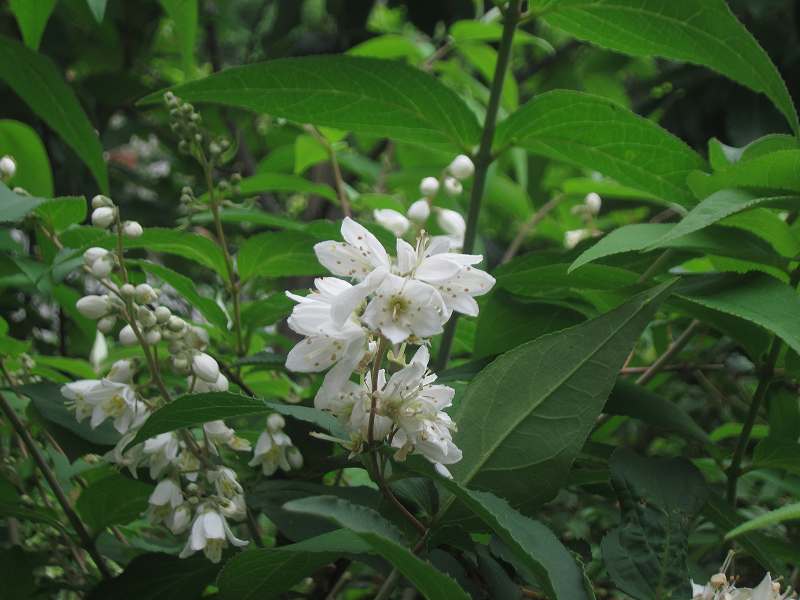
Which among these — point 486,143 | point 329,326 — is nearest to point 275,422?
point 329,326

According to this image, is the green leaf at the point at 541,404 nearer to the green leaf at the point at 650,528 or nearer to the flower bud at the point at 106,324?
the green leaf at the point at 650,528

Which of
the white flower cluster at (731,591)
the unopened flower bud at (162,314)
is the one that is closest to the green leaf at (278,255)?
the unopened flower bud at (162,314)

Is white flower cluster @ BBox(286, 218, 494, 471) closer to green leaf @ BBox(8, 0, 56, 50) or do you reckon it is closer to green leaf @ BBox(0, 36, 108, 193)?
green leaf @ BBox(0, 36, 108, 193)

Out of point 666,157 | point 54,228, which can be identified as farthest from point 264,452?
point 666,157

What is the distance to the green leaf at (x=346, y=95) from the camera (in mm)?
1234

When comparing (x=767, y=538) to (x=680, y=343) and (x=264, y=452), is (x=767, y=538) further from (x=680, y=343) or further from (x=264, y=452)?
(x=264, y=452)

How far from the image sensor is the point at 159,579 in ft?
3.78

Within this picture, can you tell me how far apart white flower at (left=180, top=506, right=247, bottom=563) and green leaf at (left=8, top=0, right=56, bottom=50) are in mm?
849

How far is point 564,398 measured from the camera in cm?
90

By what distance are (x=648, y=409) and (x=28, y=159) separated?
125 cm

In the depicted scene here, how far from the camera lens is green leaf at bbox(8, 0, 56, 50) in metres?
1.48

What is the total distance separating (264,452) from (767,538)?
66 centimetres

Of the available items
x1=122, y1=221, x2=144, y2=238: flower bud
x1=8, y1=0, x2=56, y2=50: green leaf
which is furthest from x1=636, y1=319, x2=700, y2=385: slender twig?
x1=8, y1=0, x2=56, y2=50: green leaf

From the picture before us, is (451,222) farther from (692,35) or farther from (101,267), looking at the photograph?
(101,267)
